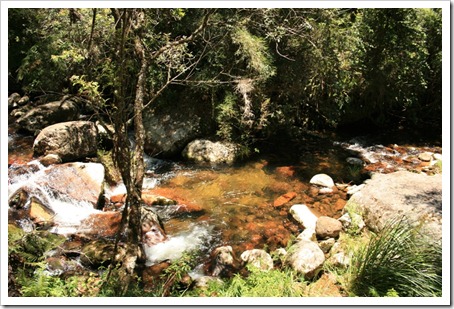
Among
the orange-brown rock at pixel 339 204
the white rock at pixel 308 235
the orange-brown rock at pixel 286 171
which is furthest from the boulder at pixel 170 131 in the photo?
the white rock at pixel 308 235

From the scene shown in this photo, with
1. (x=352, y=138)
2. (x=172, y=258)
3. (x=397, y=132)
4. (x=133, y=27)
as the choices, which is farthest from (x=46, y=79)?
(x=397, y=132)

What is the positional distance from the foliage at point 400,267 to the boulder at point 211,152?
4376mm

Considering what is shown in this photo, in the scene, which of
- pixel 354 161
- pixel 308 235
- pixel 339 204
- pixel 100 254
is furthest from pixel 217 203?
pixel 354 161

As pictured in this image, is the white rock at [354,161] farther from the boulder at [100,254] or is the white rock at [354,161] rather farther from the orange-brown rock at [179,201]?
the boulder at [100,254]

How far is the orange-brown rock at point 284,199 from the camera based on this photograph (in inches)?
244

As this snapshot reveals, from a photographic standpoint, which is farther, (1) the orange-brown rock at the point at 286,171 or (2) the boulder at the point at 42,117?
(2) the boulder at the point at 42,117

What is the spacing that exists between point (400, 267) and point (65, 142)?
21.8 ft

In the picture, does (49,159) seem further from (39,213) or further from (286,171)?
(286,171)

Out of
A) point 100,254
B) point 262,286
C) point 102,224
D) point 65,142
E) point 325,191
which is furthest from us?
point 65,142

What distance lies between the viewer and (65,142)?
23.6ft

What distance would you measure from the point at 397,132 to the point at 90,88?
8.98 meters

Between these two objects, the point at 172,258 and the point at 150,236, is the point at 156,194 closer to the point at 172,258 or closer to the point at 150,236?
the point at 150,236

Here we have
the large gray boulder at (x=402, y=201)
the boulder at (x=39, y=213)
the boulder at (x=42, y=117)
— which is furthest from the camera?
the boulder at (x=42, y=117)

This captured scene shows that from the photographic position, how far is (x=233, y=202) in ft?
20.6
